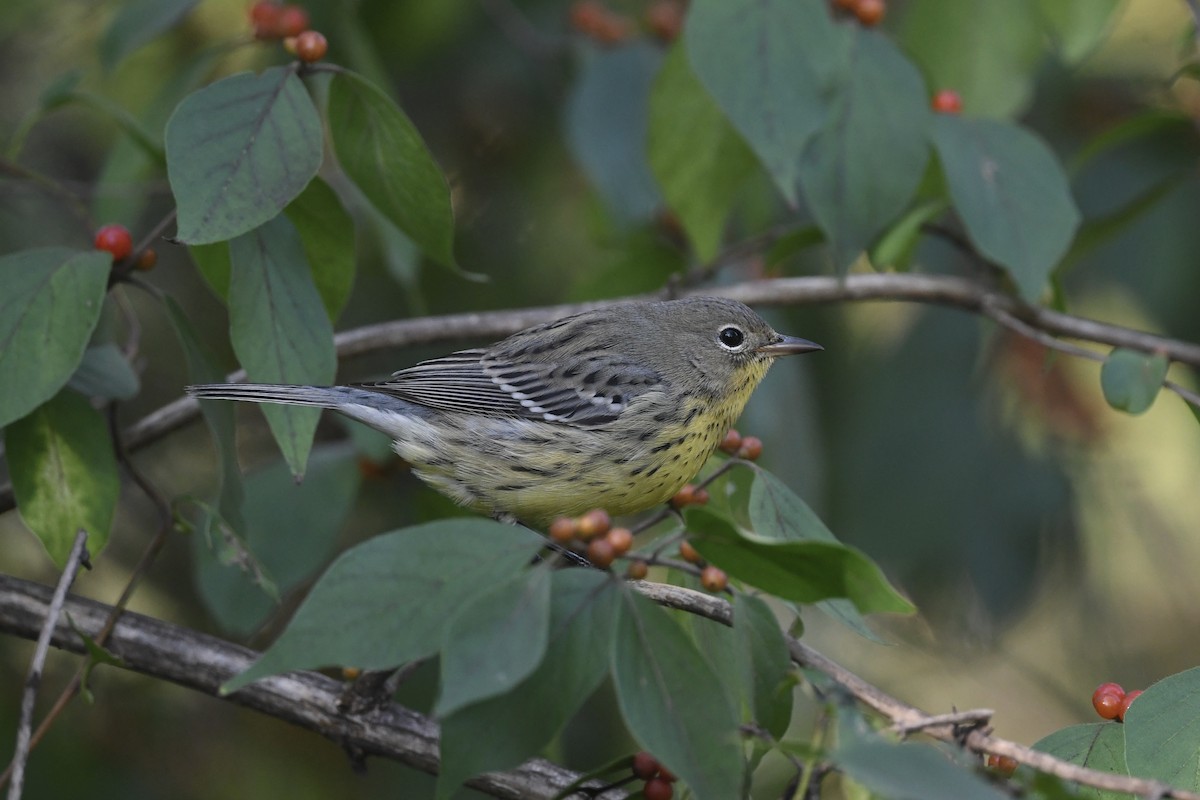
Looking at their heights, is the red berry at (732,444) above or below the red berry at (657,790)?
above

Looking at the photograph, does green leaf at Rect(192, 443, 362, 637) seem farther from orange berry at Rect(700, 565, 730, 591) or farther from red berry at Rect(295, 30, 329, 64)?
orange berry at Rect(700, 565, 730, 591)

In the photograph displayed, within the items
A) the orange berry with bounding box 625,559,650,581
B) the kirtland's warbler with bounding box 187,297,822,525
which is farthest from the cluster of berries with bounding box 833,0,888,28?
the orange berry with bounding box 625,559,650,581

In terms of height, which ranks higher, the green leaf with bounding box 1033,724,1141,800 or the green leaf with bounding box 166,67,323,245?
the green leaf with bounding box 166,67,323,245

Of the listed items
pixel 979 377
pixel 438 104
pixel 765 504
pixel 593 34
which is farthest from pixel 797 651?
pixel 438 104

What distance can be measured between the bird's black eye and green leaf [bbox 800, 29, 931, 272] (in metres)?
0.83

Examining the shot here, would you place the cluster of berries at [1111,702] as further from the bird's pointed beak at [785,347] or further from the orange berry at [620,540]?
the bird's pointed beak at [785,347]

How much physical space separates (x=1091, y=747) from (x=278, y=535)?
2558 millimetres

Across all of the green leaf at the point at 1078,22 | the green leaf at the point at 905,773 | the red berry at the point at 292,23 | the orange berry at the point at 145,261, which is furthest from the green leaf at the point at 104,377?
the green leaf at the point at 1078,22

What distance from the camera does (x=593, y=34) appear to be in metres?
5.36

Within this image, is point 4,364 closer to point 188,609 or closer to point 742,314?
point 742,314

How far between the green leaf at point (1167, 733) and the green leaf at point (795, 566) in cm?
57

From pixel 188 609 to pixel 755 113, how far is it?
365cm

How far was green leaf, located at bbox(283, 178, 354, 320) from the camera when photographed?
3.27m

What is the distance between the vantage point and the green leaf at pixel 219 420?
10.1 feet
